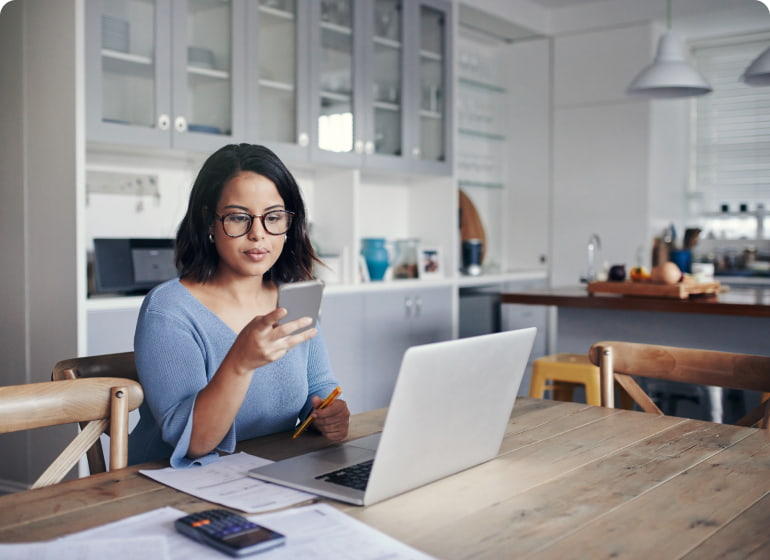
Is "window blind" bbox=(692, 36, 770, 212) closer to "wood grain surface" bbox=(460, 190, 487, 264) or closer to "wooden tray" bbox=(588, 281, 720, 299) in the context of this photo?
"wood grain surface" bbox=(460, 190, 487, 264)

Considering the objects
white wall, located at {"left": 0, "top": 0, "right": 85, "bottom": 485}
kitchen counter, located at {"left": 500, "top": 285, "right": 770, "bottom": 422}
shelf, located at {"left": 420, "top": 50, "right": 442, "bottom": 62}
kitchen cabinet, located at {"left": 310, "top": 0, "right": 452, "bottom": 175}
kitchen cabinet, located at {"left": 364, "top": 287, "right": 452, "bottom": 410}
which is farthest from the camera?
shelf, located at {"left": 420, "top": 50, "right": 442, "bottom": 62}

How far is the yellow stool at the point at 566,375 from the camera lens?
10.5 ft

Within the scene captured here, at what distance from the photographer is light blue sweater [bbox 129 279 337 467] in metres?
1.31

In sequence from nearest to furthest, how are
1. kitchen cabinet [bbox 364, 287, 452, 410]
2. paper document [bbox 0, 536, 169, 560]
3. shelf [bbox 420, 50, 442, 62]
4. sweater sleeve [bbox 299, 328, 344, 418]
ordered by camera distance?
1. paper document [bbox 0, 536, 169, 560]
2. sweater sleeve [bbox 299, 328, 344, 418]
3. kitchen cabinet [bbox 364, 287, 452, 410]
4. shelf [bbox 420, 50, 442, 62]

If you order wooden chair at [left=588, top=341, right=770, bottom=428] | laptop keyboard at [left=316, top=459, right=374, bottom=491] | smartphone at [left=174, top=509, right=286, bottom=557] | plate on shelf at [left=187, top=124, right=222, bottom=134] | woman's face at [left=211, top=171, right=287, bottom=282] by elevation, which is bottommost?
laptop keyboard at [left=316, top=459, right=374, bottom=491]

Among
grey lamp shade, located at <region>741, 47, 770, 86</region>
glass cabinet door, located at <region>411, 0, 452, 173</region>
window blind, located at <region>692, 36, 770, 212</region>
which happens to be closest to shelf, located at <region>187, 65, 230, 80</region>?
glass cabinet door, located at <region>411, 0, 452, 173</region>

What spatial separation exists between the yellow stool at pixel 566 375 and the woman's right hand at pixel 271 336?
2.16 metres

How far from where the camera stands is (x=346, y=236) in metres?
3.99

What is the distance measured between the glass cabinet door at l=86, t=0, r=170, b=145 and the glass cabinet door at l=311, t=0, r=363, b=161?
0.86 m

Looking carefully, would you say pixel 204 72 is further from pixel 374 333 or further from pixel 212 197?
pixel 212 197

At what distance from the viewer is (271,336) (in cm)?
111

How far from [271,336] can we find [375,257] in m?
2.98

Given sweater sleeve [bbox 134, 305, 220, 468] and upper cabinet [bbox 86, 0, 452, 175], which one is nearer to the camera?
sweater sleeve [bbox 134, 305, 220, 468]

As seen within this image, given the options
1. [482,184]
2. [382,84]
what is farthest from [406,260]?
[482,184]
